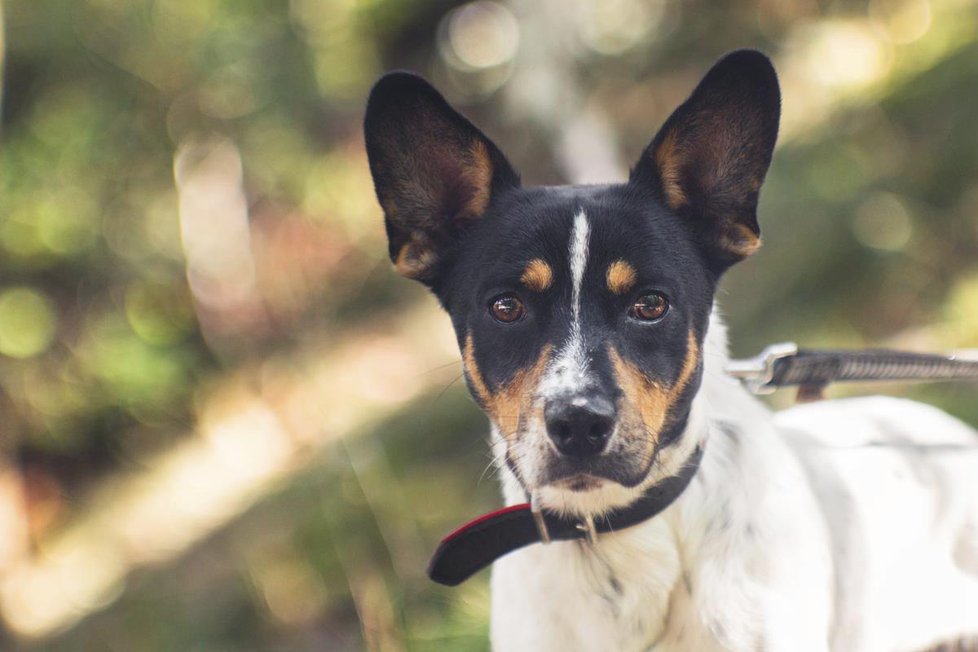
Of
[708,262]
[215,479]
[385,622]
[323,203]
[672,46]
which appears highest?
[708,262]

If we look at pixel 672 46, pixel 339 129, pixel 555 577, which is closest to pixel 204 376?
pixel 339 129

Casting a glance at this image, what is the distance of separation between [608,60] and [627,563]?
22.1ft

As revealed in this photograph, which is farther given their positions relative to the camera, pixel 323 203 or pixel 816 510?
pixel 323 203

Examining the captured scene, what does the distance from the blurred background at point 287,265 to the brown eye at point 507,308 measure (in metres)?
2.34

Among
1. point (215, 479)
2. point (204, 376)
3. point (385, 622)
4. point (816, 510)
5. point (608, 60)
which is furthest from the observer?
point (608, 60)

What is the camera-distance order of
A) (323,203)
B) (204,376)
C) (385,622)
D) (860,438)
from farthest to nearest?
1. (323,203)
2. (204,376)
3. (385,622)
4. (860,438)

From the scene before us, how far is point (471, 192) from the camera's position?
8.59ft

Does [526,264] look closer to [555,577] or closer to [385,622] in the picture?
[555,577]

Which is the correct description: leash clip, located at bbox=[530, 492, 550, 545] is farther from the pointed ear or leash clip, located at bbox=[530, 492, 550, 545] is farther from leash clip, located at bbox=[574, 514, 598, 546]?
the pointed ear

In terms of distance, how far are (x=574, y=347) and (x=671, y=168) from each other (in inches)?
23.9

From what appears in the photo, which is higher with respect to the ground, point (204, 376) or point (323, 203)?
point (323, 203)

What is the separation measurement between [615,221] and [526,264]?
244 millimetres

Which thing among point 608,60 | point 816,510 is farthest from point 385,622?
point 608,60

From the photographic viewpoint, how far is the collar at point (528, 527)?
7.64 feet
